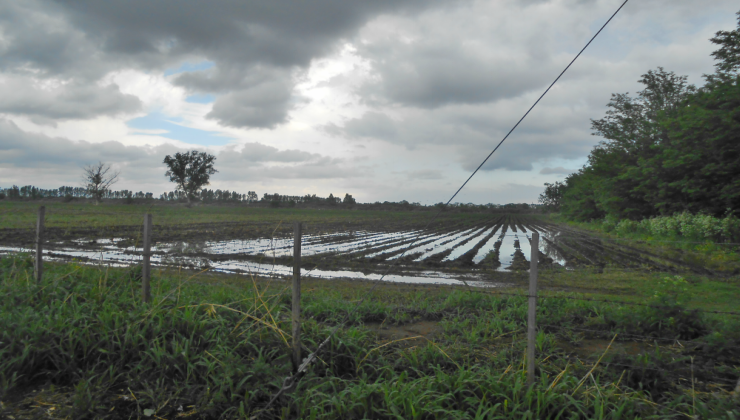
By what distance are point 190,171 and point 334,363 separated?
79.1 meters

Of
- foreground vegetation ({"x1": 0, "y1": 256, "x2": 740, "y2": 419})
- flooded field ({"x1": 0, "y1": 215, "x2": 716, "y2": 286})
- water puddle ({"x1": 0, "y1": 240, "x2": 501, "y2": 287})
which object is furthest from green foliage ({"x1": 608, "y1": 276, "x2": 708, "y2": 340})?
water puddle ({"x1": 0, "y1": 240, "x2": 501, "y2": 287})

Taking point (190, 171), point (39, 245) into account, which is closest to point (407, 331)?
point (39, 245)

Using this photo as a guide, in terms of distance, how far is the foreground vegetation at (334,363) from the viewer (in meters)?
2.77

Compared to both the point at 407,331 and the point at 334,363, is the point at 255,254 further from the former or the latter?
the point at 334,363

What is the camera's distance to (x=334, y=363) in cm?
341

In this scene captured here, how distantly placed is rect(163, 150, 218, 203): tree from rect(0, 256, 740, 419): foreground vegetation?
75603 millimetres

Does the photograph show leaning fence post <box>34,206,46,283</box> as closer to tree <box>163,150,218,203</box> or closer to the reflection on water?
the reflection on water

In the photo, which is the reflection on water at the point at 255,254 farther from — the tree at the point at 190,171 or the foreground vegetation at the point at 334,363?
the tree at the point at 190,171

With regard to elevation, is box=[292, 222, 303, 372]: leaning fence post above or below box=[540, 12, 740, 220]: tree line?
below

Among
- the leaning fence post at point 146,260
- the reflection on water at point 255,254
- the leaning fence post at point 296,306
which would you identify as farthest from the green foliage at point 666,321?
the leaning fence post at point 146,260

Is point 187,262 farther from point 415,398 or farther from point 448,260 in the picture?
point 415,398

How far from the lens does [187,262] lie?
10398 mm

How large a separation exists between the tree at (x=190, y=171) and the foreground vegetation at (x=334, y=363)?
7560 cm

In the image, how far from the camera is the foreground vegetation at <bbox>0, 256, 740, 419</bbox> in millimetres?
2770
